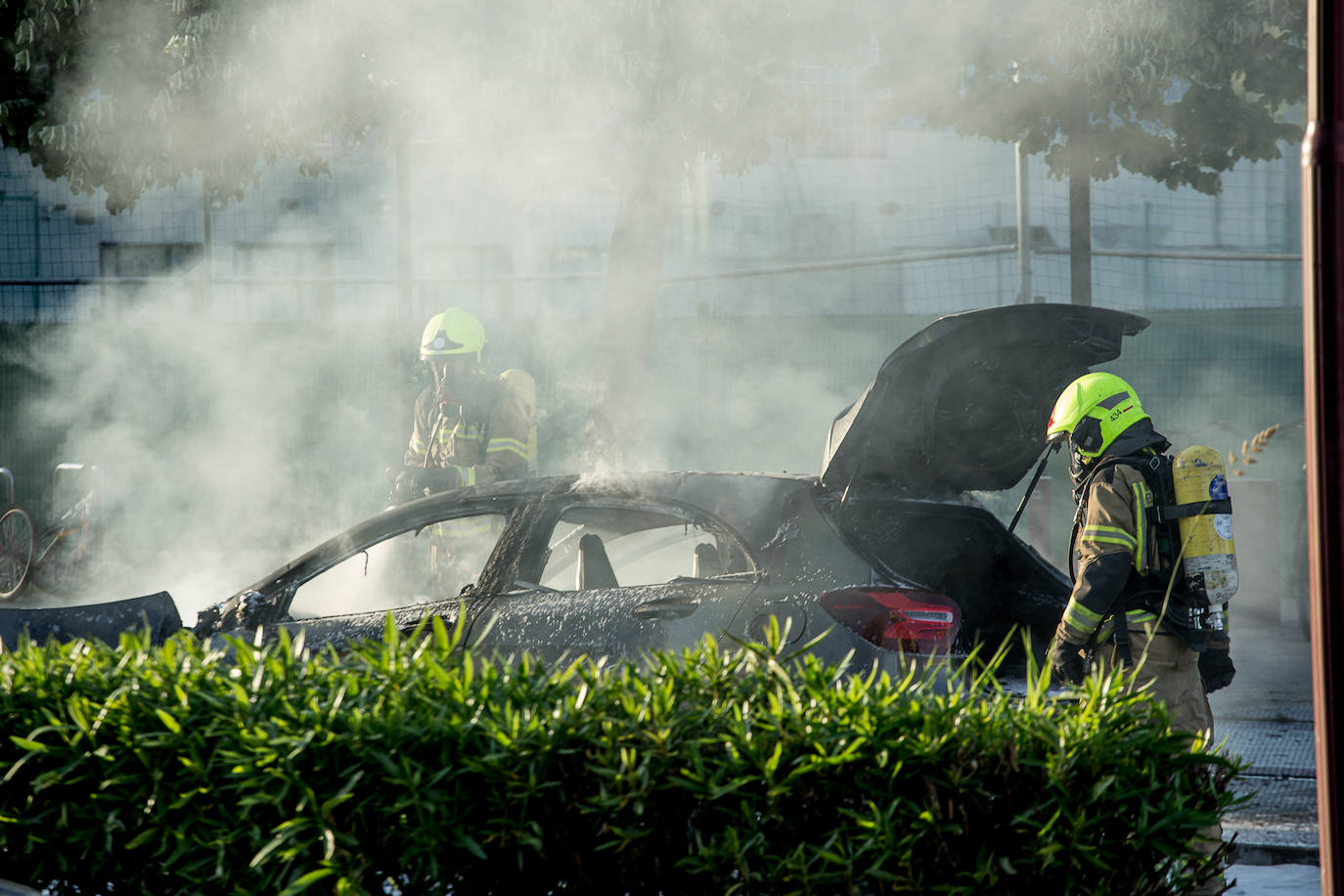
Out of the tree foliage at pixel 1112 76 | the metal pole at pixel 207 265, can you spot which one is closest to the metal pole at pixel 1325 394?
the tree foliage at pixel 1112 76

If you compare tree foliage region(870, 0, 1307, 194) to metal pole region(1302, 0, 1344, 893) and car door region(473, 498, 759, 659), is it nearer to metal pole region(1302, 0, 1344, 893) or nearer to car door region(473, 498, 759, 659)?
car door region(473, 498, 759, 659)

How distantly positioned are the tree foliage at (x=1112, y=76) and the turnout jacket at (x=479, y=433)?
139 inches

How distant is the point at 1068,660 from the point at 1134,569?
328mm

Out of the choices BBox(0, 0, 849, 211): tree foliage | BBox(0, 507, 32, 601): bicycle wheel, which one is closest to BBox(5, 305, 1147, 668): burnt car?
BBox(0, 0, 849, 211): tree foliage

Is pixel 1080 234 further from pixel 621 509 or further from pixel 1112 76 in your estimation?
pixel 621 509

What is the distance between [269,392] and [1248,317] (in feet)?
24.3

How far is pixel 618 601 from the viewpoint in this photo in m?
4.01

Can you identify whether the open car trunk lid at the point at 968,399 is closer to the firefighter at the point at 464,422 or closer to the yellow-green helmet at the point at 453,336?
the firefighter at the point at 464,422

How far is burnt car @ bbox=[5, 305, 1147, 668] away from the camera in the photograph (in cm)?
382

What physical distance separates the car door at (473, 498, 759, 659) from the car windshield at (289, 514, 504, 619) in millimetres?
1127

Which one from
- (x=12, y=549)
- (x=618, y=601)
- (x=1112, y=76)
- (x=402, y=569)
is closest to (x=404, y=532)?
(x=618, y=601)

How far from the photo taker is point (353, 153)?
1062cm

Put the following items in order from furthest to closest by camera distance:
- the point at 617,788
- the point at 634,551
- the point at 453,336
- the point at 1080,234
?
the point at 1080,234 < the point at 453,336 < the point at 634,551 < the point at 617,788

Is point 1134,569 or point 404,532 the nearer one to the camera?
point 1134,569
